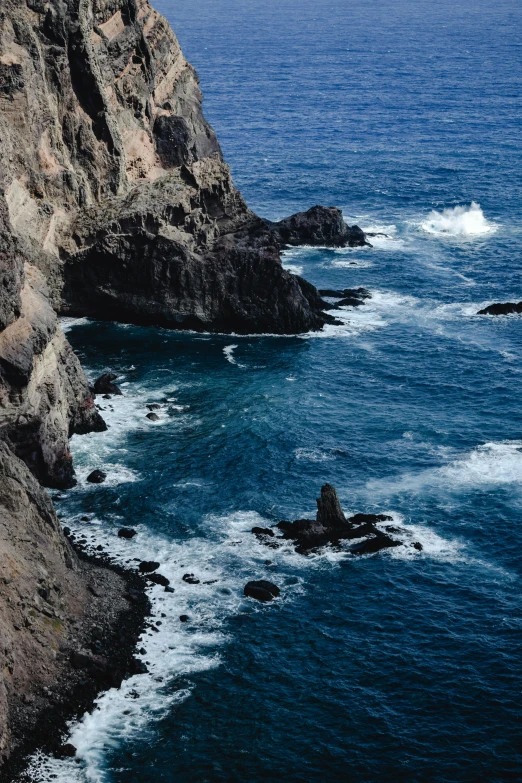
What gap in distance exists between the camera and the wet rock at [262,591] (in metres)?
87.5

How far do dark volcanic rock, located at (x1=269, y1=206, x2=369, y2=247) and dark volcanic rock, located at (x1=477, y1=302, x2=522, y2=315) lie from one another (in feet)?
109

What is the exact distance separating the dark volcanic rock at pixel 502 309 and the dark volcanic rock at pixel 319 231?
3330cm

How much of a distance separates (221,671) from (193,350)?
6206 cm

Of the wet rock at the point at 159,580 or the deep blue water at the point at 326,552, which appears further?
the wet rock at the point at 159,580

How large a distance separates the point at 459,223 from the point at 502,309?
4057 cm

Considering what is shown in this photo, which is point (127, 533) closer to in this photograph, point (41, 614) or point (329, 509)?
point (329, 509)

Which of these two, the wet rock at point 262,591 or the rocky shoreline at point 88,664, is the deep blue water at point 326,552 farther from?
the rocky shoreline at point 88,664

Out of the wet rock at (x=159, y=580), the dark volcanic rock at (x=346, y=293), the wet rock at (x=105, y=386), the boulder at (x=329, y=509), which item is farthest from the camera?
the dark volcanic rock at (x=346, y=293)

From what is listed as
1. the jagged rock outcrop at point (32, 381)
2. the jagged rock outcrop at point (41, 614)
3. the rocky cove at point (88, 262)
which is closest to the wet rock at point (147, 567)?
the rocky cove at point (88, 262)

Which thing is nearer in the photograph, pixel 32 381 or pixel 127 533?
pixel 127 533

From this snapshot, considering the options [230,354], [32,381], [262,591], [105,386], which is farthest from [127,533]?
[230,354]

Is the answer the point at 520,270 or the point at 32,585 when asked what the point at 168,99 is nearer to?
the point at 520,270

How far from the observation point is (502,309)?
149250mm

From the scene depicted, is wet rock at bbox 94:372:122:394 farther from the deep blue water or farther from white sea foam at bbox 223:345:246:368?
white sea foam at bbox 223:345:246:368
